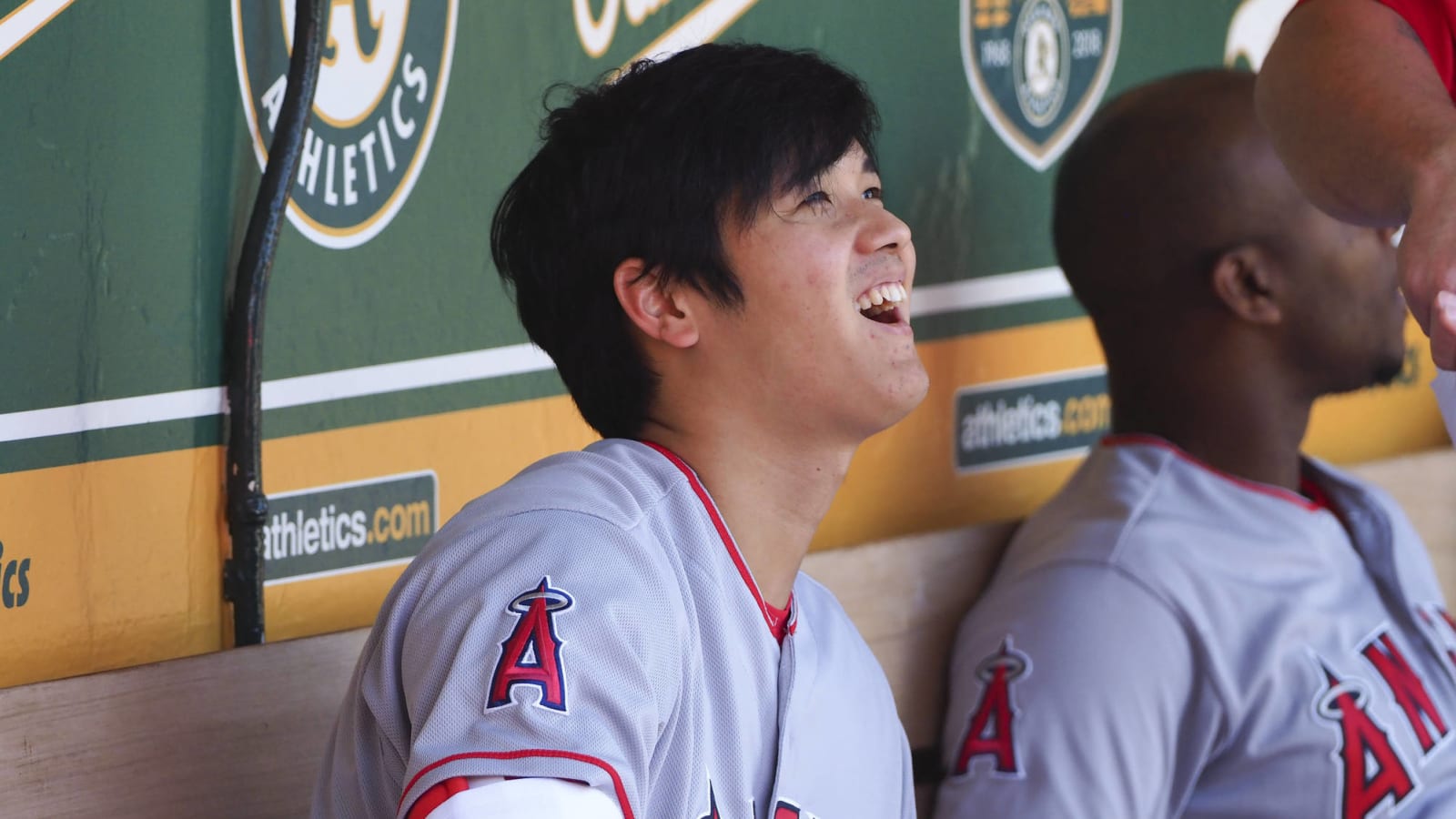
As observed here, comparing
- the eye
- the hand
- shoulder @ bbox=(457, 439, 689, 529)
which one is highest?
the hand

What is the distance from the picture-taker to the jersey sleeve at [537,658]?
894mm

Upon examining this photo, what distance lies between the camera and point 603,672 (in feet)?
3.09

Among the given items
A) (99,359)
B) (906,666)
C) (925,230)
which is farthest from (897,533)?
(99,359)

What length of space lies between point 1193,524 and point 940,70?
0.59m

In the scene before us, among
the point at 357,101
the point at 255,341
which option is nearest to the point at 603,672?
the point at 255,341

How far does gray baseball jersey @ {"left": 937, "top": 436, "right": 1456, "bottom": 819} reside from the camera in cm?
153

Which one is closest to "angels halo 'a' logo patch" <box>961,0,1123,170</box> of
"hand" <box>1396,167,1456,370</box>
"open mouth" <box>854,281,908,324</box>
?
"open mouth" <box>854,281,908,324</box>

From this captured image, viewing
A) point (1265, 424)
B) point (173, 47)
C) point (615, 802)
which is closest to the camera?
point (615, 802)

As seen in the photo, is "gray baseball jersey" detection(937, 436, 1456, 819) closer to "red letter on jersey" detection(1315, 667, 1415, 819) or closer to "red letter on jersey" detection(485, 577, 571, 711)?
"red letter on jersey" detection(1315, 667, 1415, 819)

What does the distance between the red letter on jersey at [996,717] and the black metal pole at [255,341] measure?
0.67 meters

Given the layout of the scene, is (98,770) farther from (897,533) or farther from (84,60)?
(897,533)

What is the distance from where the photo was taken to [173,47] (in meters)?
1.32

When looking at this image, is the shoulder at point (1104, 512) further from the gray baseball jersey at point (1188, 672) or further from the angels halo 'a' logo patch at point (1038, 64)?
the angels halo 'a' logo patch at point (1038, 64)

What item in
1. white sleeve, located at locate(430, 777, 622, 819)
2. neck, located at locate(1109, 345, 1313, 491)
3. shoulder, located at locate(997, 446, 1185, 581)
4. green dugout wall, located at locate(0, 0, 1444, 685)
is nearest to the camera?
white sleeve, located at locate(430, 777, 622, 819)
